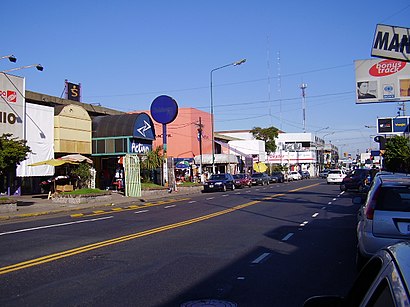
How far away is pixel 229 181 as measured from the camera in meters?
41.7

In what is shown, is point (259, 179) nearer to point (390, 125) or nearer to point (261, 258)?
point (390, 125)

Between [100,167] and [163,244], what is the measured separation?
1217 inches

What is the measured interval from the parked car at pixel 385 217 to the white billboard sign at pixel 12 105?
2494 cm

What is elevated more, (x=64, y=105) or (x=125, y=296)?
(x=64, y=105)

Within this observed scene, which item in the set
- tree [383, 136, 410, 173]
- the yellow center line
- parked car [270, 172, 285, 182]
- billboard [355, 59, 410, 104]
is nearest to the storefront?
billboard [355, 59, 410, 104]

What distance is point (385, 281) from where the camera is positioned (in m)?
2.32

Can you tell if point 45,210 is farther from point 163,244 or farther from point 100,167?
point 100,167

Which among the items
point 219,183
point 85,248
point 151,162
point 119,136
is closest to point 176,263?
point 85,248

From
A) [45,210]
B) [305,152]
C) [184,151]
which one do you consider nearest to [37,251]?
[45,210]

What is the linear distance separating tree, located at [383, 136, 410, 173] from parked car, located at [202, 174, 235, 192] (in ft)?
44.4

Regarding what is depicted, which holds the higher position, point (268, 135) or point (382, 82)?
point (268, 135)

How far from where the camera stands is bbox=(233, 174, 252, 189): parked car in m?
46.5

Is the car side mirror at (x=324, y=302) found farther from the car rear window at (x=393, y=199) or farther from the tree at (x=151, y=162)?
→ the tree at (x=151, y=162)

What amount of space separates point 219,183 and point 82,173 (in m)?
13.9
